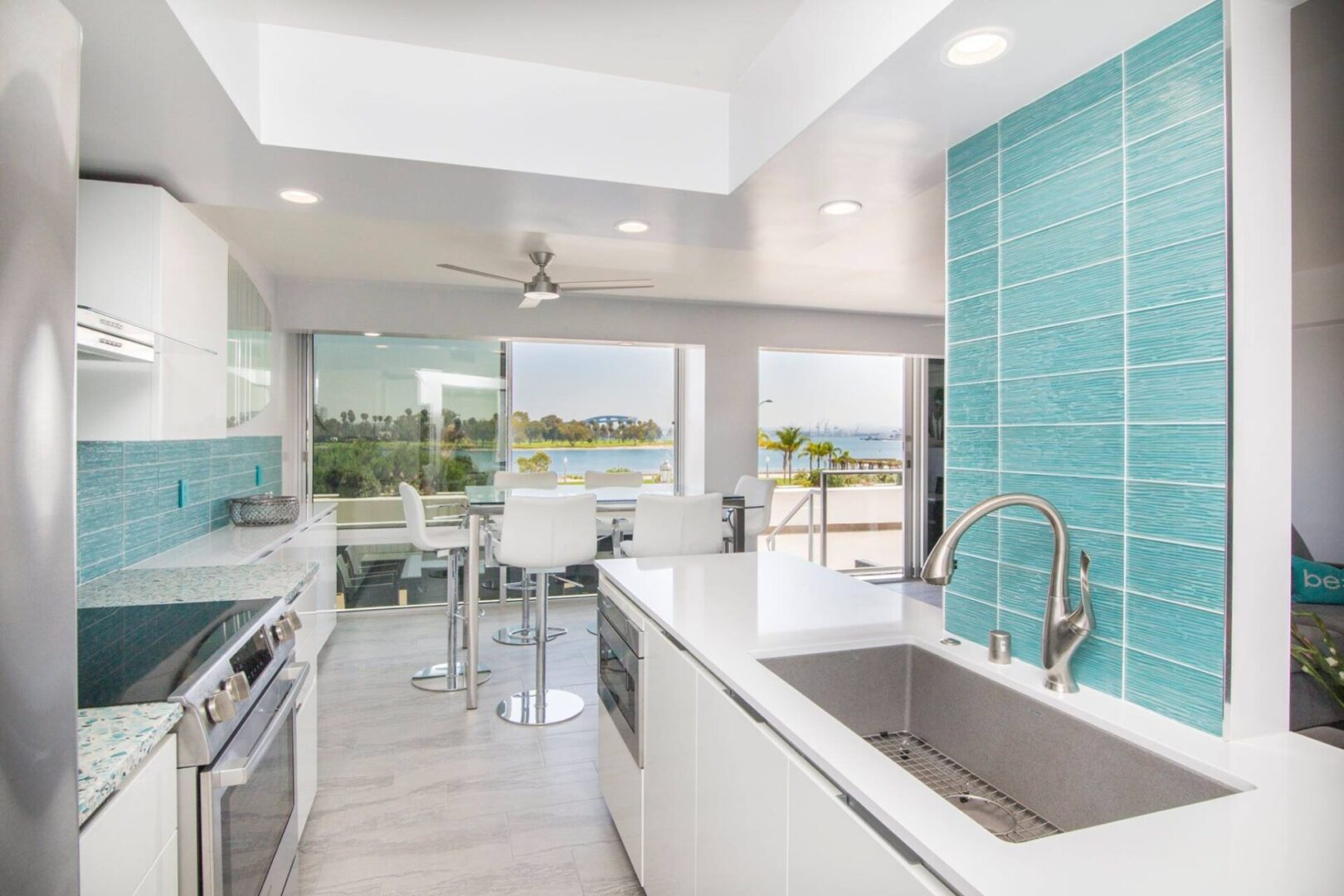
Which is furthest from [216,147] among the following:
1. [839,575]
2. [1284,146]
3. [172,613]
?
[1284,146]

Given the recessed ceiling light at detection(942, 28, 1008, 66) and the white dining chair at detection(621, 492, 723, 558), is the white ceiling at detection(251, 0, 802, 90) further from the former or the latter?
the white dining chair at detection(621, 492, 723, 558)

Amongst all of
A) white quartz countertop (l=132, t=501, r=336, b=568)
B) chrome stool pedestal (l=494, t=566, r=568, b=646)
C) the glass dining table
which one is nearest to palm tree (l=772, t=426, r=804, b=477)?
the glass dining table

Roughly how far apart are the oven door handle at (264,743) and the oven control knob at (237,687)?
0.12m

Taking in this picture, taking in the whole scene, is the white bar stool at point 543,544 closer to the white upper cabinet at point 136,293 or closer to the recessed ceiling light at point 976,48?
the white upper cabinet at point 136,293

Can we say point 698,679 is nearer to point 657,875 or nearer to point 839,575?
point 657,875

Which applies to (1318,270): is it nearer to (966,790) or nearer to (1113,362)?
(1113,362)

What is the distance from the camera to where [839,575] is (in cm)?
232

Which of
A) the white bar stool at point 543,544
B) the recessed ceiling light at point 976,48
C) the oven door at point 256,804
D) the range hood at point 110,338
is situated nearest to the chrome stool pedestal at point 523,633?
the white bar stool at point 543,544

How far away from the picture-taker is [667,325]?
5633mm

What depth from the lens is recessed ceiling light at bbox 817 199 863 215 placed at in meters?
2.30

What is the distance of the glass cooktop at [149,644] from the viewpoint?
1263 millimetres

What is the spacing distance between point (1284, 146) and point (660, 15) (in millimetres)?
1340

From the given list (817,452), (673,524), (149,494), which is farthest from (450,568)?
(817,452)

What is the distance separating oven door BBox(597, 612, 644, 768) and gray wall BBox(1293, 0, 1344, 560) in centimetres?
157
